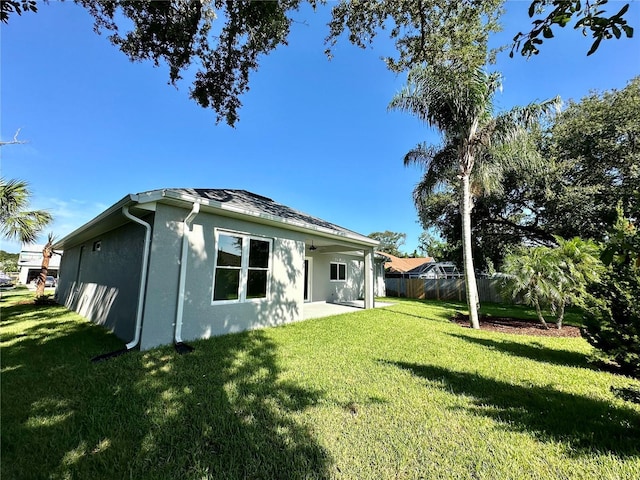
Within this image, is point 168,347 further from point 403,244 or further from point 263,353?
point 403,244

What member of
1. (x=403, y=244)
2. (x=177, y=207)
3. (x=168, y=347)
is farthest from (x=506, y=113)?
(x=403, y=244)

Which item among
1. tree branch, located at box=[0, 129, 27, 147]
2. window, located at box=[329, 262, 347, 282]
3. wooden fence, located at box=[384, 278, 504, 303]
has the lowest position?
wooden fence, located at box=[384, 278, 504, 303]

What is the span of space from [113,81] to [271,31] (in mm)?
4999

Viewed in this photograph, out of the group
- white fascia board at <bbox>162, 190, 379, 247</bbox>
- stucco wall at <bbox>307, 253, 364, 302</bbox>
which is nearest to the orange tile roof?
stucco wall at <bbox>307, 253, 364, 302</bbox>

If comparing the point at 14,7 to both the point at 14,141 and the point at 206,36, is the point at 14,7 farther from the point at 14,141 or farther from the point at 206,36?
the point at 14,141

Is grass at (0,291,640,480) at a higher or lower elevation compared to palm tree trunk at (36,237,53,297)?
lower

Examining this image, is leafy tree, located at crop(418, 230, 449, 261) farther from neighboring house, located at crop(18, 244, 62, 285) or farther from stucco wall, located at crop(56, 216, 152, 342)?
neighboring house, located at crop(18, 244, 62, 285)

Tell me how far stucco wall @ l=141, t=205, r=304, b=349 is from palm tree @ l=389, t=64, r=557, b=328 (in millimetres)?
6146

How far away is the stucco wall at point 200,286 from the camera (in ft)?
18.3

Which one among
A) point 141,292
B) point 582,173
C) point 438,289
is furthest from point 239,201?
point 438,289

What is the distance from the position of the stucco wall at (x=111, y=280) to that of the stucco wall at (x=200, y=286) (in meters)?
0.81

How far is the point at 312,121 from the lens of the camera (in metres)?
13.2

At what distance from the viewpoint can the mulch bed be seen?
801 cm

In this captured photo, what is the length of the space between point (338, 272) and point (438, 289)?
9277 millimetres
